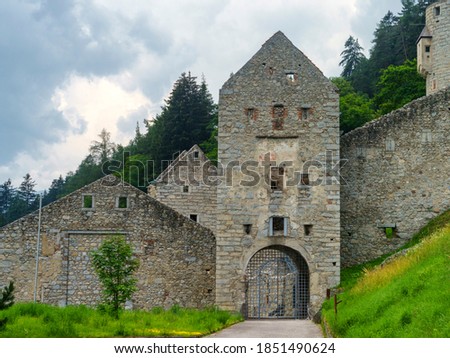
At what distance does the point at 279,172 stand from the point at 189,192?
13226 millimetres

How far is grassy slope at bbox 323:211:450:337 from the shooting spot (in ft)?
43.1

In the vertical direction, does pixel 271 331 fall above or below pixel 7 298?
below

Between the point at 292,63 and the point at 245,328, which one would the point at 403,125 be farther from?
the point at 245,328

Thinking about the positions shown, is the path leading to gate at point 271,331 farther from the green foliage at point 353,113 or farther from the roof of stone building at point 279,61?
the green foliage at point 353,113

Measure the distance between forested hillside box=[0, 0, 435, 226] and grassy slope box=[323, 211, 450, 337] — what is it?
122 ft

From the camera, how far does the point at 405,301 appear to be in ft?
49.4

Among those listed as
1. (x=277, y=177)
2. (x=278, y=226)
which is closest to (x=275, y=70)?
(x=277, y=177)

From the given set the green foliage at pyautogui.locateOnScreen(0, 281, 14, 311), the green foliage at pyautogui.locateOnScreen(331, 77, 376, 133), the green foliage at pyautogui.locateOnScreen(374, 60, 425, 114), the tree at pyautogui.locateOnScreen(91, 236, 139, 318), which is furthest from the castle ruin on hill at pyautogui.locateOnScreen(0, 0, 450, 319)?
the green foliage at pyautogui.locateOnScreen(374, 60, 425, 114)

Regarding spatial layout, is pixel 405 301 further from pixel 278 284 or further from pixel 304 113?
pixel 278 284

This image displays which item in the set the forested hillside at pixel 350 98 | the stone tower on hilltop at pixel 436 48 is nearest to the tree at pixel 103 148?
the forested hillside at pixel 350 98

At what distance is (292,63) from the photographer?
28.0 meters

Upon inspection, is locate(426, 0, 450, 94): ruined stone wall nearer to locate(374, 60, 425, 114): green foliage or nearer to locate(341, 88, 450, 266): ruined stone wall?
locate(374, 60, 425, 114): green foliage

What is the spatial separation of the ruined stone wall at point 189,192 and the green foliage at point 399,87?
23.3 metres

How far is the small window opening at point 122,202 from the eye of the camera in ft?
97.9
